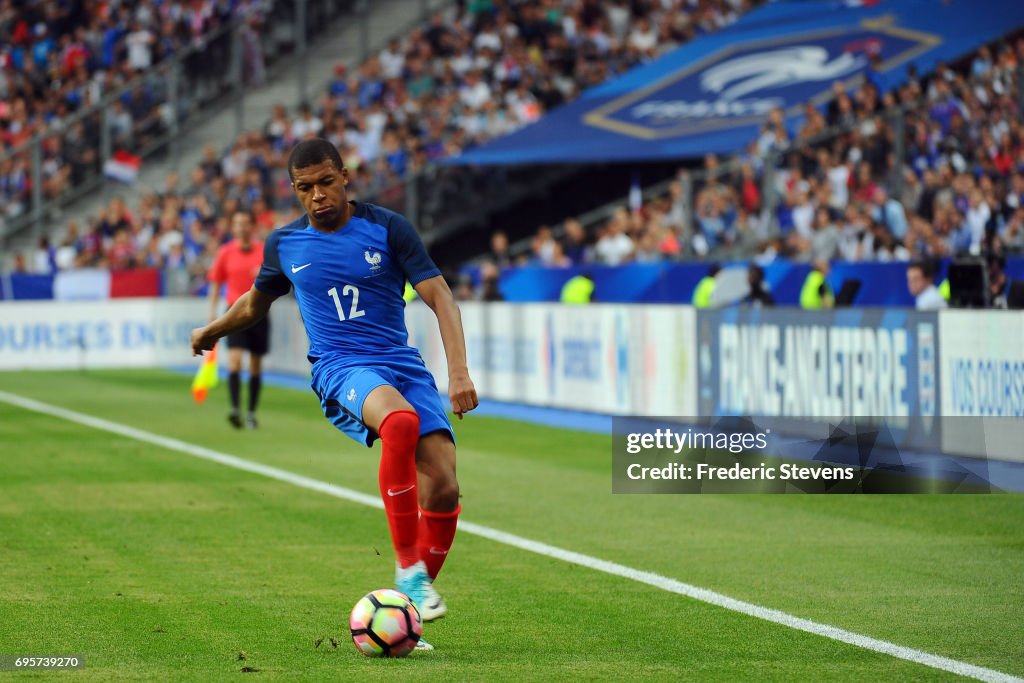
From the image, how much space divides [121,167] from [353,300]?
30295 mm

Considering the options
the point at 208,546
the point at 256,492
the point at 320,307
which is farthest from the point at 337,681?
the point at 256,492

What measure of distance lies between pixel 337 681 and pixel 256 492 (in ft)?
21.6

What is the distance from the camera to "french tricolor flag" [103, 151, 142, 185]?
119ft

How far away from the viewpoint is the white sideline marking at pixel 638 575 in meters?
6.66

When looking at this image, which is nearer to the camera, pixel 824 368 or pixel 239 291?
pixel 824 368

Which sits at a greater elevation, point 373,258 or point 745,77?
point 745,77

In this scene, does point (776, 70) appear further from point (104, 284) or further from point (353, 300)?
point (353, 300)

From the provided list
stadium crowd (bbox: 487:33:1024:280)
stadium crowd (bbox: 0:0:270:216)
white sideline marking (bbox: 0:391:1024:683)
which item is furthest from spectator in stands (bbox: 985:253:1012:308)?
stadium crowd (bbox: 0:0:270:216)

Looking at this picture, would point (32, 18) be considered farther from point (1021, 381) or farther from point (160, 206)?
point (1021, 381)

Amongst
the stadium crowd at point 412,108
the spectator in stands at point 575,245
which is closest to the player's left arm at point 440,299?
the spectator in stands at point 575,245

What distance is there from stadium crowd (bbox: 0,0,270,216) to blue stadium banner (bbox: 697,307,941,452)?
75.3 feet

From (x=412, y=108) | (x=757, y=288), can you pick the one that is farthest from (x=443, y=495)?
(x=412, y=108)

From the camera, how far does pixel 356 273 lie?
23.9ft

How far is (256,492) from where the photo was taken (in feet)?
42.2
